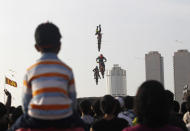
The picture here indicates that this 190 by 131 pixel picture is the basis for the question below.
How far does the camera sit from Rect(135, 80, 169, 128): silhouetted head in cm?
443

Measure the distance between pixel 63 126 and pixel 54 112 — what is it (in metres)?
0.23

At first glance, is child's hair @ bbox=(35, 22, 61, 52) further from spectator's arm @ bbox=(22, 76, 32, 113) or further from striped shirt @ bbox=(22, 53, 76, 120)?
spectator's arm @ bbox=(22, 76, 32, 113)

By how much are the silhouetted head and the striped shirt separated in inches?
36.6

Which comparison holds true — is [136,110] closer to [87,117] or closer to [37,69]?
[37,69]

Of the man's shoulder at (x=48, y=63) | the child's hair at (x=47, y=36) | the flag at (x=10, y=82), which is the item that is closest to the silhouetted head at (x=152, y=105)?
the man's shoulder at (x=48, y=63)

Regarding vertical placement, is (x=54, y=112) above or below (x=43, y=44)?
below

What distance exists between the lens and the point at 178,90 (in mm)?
190625

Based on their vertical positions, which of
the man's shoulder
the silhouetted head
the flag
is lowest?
the flag

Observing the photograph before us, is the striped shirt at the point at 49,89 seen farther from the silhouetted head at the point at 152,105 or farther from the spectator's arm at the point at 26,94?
the silhouetted head at the point at 152,105

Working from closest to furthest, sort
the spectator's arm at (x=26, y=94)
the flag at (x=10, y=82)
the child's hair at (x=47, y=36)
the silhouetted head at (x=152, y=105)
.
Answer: the silhouetted head at (x=152, y=105), the spectator's arm at (x=26, y=94), the child's hair at (x=47, y=36), the flag at (x=10, y=82)

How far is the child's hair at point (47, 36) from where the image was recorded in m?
5.28

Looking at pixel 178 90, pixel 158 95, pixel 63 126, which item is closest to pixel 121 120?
pixel 63 126

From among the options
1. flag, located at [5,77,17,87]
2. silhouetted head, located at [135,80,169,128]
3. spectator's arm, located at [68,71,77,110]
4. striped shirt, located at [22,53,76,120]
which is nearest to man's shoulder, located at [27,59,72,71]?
striped shirt, located at [22,53,76,120]

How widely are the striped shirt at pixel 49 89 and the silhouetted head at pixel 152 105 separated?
93 centimetres
